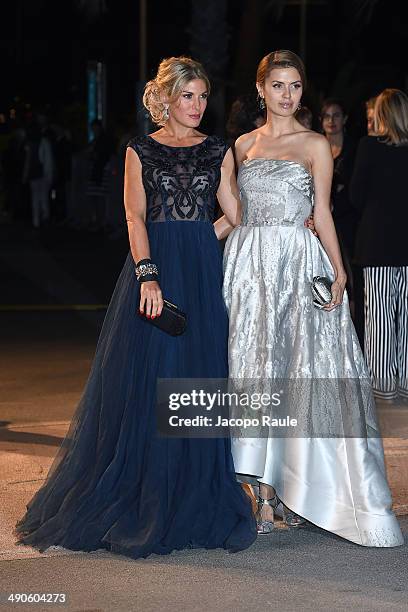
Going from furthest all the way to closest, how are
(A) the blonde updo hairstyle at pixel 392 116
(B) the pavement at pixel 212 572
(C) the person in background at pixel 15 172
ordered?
(C) the person in background at pixel 15 172 < (A) the blonde updo hairstyle at pixel 392 116 < (B) the pavement at pixel 212 572

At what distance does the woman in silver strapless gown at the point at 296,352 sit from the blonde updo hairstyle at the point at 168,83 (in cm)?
44

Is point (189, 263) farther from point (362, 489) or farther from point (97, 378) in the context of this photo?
point (362, 489)

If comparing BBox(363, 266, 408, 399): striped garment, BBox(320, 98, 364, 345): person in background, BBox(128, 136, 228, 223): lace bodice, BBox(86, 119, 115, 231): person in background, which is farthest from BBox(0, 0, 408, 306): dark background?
BBox(128, 136, 228, 223): lace bodice

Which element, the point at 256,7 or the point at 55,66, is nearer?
the point at 256,7

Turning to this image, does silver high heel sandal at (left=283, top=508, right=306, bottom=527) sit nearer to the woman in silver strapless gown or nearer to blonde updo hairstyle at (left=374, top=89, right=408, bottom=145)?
the woman in silver strapless gown

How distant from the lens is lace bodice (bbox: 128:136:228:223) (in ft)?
19.2

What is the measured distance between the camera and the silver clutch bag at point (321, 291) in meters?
5.89

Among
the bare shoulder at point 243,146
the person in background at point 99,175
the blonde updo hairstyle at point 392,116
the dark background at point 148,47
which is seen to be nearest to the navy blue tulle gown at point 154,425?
the bare shoulder at point 243,146

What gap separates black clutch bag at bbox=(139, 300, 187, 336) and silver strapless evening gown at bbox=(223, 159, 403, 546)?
0.38 m

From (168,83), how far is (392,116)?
3131mm

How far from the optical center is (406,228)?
29.3 ft

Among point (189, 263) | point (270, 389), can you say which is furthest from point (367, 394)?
Result: point (189, 263)

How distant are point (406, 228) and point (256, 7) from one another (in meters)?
17.9

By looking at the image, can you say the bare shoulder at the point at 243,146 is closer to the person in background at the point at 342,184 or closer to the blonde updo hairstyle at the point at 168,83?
the blonde updo hairstyle at the point at 168,83
